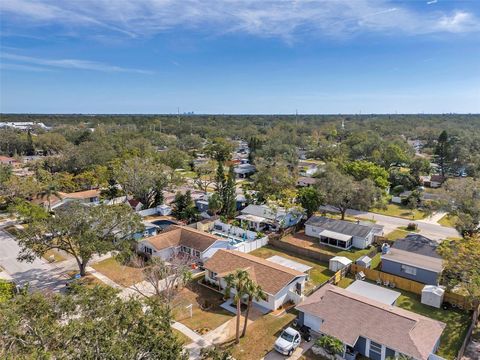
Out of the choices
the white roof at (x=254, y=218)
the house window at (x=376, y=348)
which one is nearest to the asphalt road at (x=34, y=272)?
the white roof at (x=254, y=218)

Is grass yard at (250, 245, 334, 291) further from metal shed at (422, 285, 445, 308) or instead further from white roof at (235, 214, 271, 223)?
metal shed at (422, 285, 445, 308)

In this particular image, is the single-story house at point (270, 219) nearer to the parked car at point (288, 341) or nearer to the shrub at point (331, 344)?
the parked car at point (288, 341)

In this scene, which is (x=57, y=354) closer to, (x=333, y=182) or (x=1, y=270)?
(x=1, y=270)

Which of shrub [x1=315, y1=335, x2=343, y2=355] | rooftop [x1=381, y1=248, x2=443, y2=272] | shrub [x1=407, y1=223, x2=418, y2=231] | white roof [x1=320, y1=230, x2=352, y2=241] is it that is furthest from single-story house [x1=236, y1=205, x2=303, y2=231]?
shrub [x1=315, y1=335, x2=343, y2=355]

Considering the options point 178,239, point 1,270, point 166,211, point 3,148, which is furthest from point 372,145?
point 3,148

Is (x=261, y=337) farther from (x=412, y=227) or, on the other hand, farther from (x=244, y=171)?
(x=244, y=171)
